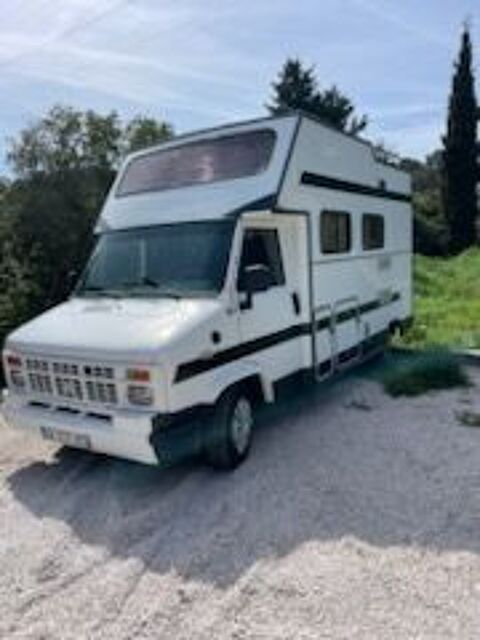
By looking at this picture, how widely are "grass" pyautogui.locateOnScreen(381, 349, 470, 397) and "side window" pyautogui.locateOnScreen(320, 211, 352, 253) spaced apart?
1814mm

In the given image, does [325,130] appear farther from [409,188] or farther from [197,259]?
[409,188]

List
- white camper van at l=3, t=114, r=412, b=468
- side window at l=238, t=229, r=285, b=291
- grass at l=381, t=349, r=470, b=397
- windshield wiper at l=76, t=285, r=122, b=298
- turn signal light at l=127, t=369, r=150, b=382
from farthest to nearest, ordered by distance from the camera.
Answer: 1. grass at l=381, t=349, r=470, b=397
2. windshield wiper at l=76, t=285, r=122, b=298
3. side window at l=238, t=229, r=285, b=291
4. white camper van at l=3, t=114, r=412, b=468
5. turn signal light at l=127, t=369, r=150, b=382

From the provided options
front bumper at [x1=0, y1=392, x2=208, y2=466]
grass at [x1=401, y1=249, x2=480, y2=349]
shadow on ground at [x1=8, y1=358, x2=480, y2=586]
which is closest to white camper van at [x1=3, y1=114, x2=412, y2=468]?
front bumper at [x1=0, y1=392, x2=208, y2=466]

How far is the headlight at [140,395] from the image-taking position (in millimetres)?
4801

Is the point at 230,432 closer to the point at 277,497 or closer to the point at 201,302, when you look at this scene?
the point at 277,497

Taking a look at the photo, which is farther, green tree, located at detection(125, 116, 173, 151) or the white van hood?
green tree, located at detection(125, 116, 173, 151)

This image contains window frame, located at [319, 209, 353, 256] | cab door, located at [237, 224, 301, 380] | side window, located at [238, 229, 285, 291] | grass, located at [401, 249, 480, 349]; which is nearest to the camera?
cab door, located at [237, 224, 301, 380]

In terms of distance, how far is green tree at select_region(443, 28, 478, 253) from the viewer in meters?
32.0

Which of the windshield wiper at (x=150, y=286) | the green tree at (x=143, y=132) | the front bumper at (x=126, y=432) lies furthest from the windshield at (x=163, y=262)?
the green tree at (x=143, y=132)

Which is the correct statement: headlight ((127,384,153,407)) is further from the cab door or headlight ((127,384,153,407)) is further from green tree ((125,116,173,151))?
green tree ((125,116,173,151))

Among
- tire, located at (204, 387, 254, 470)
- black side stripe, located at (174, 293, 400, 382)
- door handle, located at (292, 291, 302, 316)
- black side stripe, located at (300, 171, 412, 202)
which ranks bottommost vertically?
tire, located at (204, 387, 254, 470)

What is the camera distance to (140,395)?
15.9ft

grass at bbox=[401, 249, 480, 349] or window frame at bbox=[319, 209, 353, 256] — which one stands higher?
window frame at bbox=[319, 209, 353, 256]

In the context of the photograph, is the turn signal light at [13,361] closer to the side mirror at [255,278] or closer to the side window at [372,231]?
the side mirror at [255,278]
